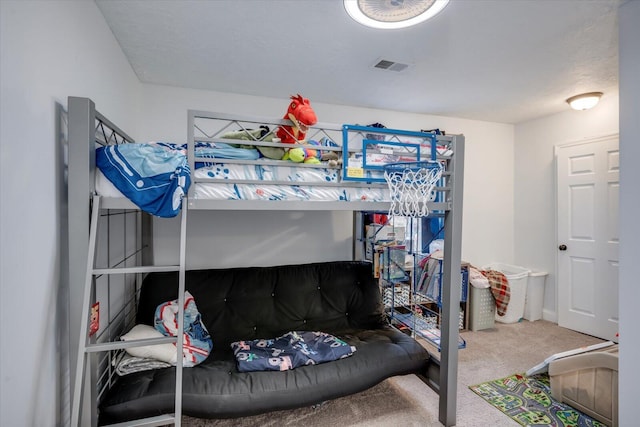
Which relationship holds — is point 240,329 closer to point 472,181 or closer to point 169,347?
point 169,347

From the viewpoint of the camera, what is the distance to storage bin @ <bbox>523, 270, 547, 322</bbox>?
3.48m

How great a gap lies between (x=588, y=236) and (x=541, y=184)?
2.48 ft

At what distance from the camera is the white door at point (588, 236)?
9.52ft

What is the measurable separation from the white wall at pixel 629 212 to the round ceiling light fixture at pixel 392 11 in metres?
1.05

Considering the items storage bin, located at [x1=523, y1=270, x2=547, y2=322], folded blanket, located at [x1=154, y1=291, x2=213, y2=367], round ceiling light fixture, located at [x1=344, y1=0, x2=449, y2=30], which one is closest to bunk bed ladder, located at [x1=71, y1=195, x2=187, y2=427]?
folded blanket, located at [x1=154, y1=291, x2=213, y2=367]

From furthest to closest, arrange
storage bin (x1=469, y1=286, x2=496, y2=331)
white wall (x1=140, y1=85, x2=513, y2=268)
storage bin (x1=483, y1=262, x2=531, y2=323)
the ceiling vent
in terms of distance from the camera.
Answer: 1. storage bin (x1=483, y1=262, x2=531, y2=323)
2. storage bin (x1=469, y1=286, x2=496, y2=331)
3. white wall (x1=140, y1=85, x2=513, y2=268)
4. the ceiling vent

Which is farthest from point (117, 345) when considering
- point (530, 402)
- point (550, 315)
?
point (550, 315)

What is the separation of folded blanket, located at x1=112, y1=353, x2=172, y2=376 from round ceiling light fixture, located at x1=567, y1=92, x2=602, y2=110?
4.03m

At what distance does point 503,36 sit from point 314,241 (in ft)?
7.00

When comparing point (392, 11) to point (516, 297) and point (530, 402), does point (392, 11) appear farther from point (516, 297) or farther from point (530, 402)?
point (516, 297)

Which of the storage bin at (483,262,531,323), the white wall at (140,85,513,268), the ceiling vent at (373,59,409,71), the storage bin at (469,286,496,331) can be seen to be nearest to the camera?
the ceiling vent at (373,59,409,71)

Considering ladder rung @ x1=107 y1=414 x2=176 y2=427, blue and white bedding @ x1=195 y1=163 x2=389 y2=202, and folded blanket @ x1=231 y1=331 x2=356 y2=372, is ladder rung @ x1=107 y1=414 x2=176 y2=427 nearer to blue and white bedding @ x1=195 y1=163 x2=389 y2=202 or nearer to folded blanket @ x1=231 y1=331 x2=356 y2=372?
folded blanket @ x1=231 y1=331 x2=356 y2=372

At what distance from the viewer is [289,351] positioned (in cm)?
194

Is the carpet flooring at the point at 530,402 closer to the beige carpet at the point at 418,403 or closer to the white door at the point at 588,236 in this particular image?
the beige carpet at the point at 418,403
